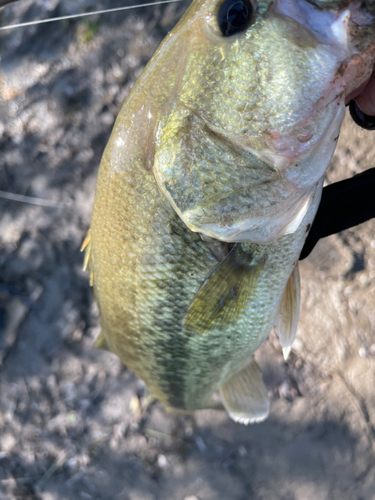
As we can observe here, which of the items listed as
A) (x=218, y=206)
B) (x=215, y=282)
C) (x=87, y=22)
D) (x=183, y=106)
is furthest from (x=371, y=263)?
(x=87, y=22)

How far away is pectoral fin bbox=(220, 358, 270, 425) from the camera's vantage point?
1493 mm

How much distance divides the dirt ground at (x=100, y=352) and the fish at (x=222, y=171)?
3.41 feet

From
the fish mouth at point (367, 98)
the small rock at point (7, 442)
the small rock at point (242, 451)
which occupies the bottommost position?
the small rock at point (242, 451)

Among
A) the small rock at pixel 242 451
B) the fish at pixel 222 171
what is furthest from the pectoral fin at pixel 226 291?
the small rock at pixel 242 451

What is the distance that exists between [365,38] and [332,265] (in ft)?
5.03

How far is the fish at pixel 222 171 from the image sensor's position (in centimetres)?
64

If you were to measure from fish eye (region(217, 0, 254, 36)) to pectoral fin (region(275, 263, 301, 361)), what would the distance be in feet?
2.32

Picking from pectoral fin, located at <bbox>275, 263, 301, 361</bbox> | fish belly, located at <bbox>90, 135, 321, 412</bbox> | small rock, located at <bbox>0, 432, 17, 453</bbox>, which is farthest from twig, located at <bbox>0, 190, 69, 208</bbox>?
pectoral fin, located at <bbox>275, 263, 301, 361</bbox>

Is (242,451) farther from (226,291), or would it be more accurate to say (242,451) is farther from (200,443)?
(226,291)

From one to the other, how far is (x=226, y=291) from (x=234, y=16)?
0.66 m

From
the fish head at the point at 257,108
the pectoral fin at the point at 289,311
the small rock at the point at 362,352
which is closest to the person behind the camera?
the fish head at the point at 257,108

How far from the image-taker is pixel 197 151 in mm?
751

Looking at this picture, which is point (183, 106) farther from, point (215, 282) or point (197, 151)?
point (215, 282)

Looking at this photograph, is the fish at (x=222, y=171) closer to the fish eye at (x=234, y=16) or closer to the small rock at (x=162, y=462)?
the fish eye at (x=234, y=16)
